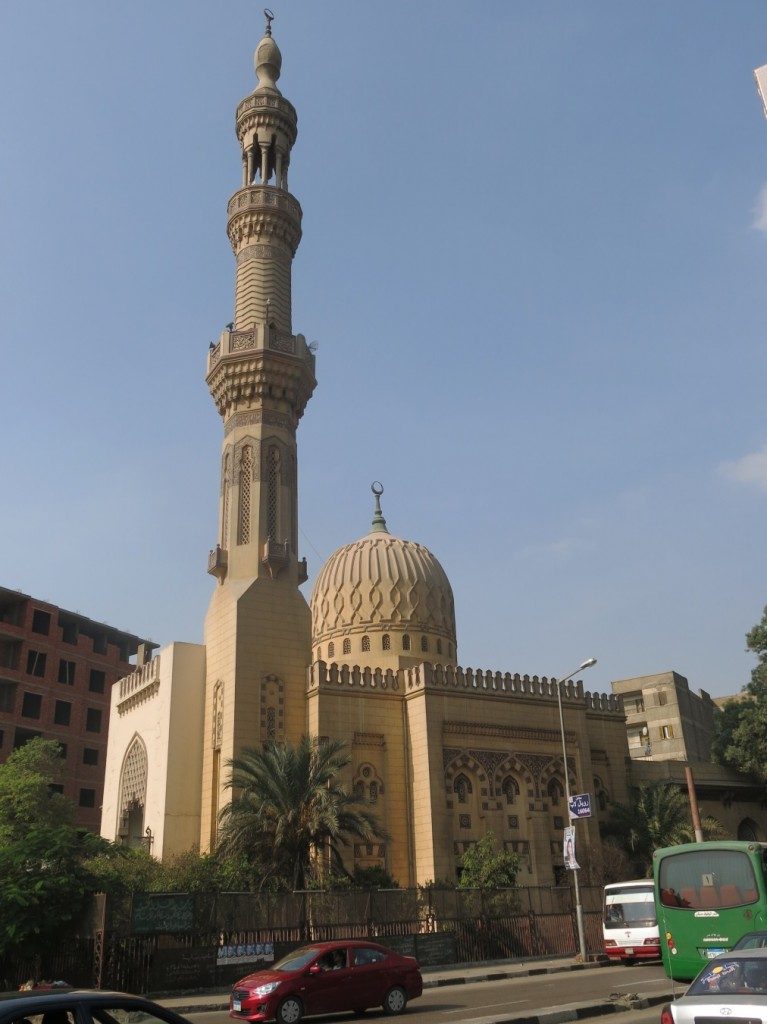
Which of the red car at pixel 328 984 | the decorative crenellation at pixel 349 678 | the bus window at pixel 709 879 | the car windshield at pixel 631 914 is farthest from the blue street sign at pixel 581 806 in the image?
the decorative crenellation at pixel 349 678

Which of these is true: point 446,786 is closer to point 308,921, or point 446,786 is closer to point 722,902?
point 308,921

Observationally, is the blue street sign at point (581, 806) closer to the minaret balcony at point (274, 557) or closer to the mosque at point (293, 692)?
the mosque at point (293, 692)

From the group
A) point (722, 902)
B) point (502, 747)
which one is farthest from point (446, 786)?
point (722, 902)

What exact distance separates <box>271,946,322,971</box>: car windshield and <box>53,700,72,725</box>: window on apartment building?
40.1 m

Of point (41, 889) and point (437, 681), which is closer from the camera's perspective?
point (41, 889)

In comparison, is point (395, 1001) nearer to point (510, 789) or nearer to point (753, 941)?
point (753, 941)

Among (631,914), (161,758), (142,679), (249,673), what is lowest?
(631,914)

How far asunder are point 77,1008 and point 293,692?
26296 millimetres

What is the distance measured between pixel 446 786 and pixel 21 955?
1631 cm

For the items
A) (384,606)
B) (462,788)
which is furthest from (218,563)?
(462,788)

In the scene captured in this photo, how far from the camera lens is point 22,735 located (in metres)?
48.2

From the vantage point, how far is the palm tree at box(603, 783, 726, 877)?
32.2m

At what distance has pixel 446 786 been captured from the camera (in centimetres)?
3098

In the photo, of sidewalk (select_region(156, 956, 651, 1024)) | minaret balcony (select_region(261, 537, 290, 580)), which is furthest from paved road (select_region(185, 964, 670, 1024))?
minaret balcony (select_region(261, 537, 290, 580))
